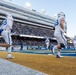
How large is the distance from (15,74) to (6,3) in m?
58.3

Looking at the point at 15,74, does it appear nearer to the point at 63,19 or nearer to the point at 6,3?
the point at 63,19

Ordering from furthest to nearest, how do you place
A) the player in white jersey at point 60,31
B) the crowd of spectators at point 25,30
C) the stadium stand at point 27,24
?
the crowd of spectators at point 25,30
the stadium stand at point 27,24
the player in white jersey at point 60,31

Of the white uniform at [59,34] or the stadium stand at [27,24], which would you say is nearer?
the white uniform at [59,34]

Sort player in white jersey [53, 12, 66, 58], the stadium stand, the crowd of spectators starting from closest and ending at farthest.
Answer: player in white jersey [53, 12, 66, 58]
the stadium stand
the crowd of spectators

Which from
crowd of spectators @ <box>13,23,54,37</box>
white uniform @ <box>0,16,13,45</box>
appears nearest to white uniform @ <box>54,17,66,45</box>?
white uniform @ <box>0,16,13,45</box>

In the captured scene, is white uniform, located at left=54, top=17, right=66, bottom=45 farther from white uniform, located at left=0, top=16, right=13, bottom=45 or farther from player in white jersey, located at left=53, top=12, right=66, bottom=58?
white uniform, located at left=0, top=16, right=13, bottom=45

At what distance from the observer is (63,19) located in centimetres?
839

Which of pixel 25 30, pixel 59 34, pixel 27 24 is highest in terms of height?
pixel 27 24

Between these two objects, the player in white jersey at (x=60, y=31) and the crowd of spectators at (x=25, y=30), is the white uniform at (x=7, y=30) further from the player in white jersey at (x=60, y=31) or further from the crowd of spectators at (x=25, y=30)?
the crowd of spectators at (x=25, y=30)

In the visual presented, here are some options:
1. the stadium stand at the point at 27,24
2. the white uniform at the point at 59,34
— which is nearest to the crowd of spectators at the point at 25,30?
the stadium stand at the point at 27,24

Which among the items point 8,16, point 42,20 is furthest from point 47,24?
point 8,16

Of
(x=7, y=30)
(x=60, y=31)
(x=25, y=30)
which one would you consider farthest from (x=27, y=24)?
(x=60, y=31)

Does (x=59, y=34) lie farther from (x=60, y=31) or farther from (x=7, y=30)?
(x=7, y=30)

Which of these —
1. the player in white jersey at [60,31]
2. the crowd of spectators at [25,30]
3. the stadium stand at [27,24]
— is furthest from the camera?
the crowd of spectators at [25,30]
